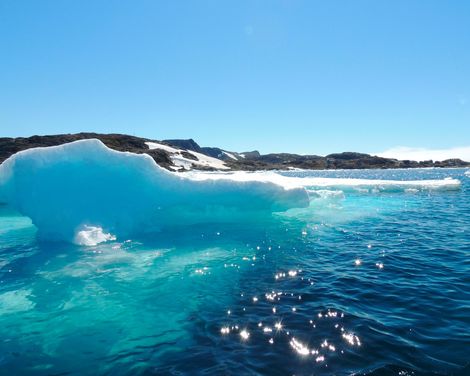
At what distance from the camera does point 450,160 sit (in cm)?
16975

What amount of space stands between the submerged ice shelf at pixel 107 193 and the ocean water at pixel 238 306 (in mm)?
1026

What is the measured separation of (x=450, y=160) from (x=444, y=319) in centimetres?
20165

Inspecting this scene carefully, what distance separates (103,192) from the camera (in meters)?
13.7

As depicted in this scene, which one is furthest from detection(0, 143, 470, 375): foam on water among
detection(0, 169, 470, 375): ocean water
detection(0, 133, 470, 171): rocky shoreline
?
detection(0, 133, 470, 171): rocky shoreline

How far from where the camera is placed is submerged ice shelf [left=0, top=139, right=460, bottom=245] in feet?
42.0

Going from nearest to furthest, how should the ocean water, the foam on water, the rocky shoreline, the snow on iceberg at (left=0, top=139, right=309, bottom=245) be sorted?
the ocean water < the foam on water < the snow on iceberg at (left=0, top=139, right=309, bottom=245) < the rocky shoreline

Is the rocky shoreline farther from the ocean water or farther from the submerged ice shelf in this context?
the ocean water

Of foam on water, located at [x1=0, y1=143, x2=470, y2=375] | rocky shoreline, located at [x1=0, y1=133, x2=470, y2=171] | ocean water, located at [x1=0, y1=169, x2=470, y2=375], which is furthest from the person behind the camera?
rocky shoreline, located at [x1=0, y1=133, x2=470, y2=171]

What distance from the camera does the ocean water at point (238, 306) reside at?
4.78 metres

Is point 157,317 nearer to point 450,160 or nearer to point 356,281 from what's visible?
point 356,281

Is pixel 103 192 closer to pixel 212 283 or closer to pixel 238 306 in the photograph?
pixel 212 283

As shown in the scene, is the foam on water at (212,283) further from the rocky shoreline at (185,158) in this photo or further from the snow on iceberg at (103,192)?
the rocky shoreline at (185,158)

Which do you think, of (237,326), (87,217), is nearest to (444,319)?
(237,326)

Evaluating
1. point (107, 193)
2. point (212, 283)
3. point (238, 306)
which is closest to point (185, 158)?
point (107, 193)
